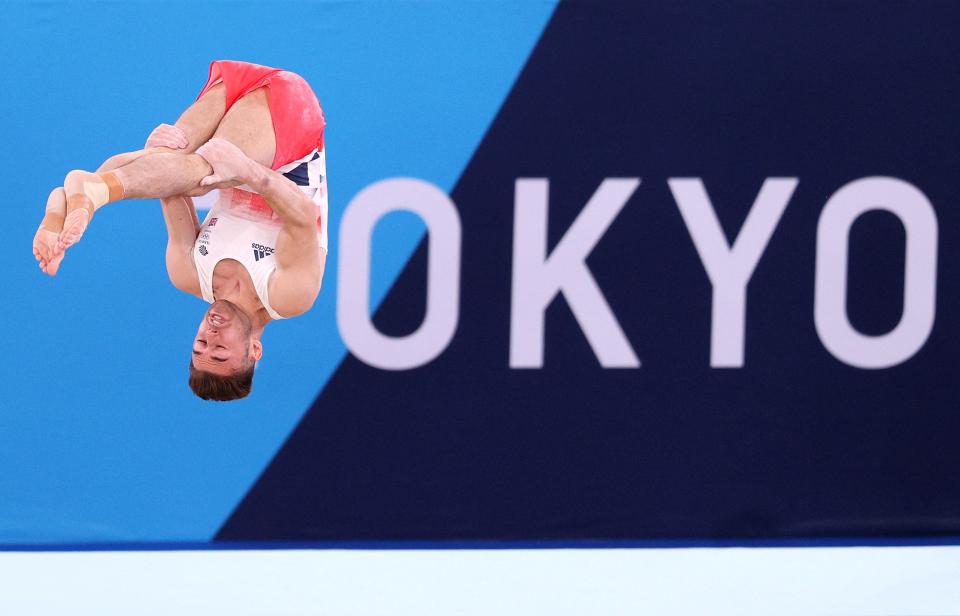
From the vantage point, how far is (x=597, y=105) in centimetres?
435

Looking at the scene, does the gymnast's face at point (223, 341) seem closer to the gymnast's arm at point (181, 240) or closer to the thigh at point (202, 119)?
the gymnast's arm at point (181, 240)

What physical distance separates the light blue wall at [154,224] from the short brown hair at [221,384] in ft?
0.24

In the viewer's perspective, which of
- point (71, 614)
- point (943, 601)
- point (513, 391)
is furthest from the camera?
point (513, 391)

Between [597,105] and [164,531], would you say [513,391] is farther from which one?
[164,531]

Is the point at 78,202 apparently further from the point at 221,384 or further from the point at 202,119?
the point at 221,384

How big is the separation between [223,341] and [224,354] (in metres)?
0.06

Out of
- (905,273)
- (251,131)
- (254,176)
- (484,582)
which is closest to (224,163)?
(254,176)

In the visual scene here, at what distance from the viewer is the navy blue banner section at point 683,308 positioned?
14.3 feet

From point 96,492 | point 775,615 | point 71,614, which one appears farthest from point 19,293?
point 775,615

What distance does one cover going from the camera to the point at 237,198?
3850 millimetres

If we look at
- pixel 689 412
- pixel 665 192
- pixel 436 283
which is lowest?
pixel 689 412

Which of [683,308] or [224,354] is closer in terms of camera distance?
[224,354]

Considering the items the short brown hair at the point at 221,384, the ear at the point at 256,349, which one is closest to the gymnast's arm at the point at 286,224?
the ear at the point at 256,349

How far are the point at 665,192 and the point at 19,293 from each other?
2219 millimetres
